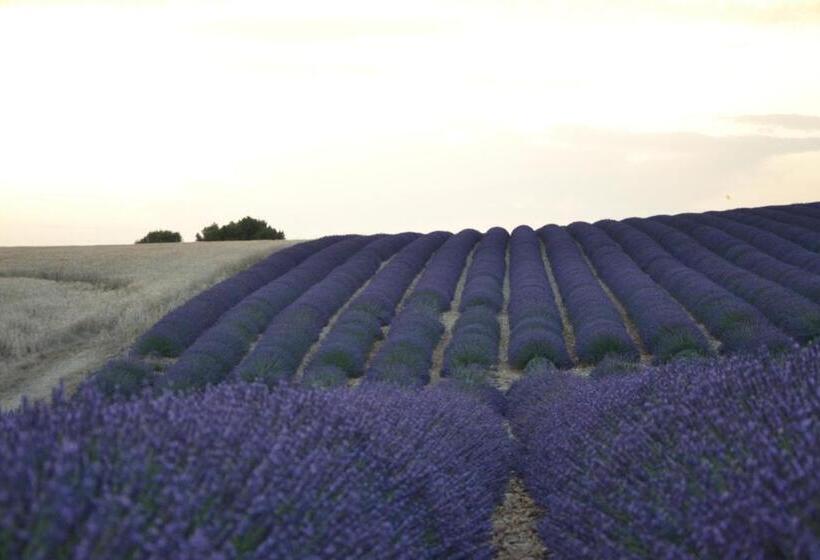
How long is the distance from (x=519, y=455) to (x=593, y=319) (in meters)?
5.84

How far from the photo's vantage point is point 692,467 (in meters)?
3.74

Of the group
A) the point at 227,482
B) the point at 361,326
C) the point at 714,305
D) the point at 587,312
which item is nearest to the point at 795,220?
the point at 714,305

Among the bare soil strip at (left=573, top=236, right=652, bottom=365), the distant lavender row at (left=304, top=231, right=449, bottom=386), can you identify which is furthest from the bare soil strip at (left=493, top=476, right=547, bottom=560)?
the bare soil strip at (left=573, top=236, right=652, bottom=365)

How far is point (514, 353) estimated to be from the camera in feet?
39.2

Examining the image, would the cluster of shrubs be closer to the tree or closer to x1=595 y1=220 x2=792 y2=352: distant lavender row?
the tree

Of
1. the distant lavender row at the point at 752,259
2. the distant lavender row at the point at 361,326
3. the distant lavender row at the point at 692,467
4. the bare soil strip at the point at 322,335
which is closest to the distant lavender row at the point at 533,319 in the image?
the distant lavender row at the point at 361,326

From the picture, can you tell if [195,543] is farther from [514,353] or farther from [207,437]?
[514,353]

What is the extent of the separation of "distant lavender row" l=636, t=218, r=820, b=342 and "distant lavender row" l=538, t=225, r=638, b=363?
1719mm

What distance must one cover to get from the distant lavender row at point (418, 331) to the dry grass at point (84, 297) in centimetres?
370

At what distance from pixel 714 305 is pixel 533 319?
224 centimetres

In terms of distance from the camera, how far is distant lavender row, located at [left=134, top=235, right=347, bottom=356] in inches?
509

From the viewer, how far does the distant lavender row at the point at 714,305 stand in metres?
11.2

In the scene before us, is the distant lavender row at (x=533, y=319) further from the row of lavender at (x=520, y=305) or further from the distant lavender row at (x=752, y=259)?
the distant lavender row at (x=752, y=259)

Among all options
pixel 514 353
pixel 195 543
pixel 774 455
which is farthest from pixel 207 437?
pixel 514 353
